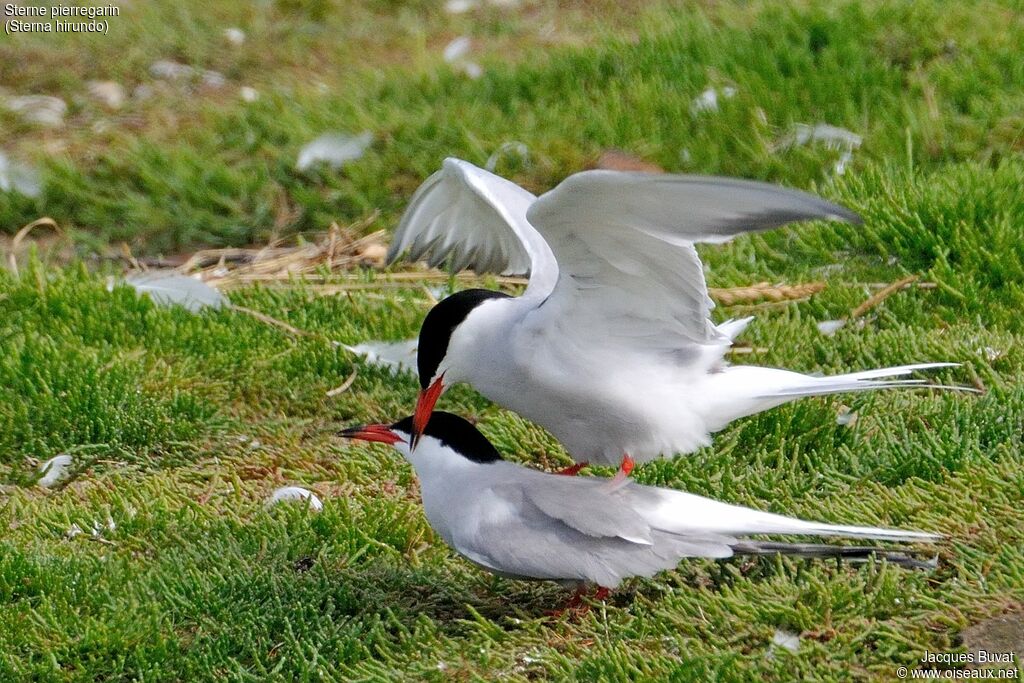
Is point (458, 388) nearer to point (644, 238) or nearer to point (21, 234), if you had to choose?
point (644, 238)

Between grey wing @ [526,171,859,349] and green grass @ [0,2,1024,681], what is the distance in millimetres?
566

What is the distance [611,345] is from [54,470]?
5.70 feet

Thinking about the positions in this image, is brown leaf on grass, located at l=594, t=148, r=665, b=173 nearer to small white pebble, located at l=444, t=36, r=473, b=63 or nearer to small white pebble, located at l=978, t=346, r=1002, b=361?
small white pebble, located at l=444, t=36, r=473, b=63

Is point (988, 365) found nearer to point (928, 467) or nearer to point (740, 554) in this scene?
point (928, 467)

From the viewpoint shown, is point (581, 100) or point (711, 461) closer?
point (711, 461)

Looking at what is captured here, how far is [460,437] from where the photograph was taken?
319 cm

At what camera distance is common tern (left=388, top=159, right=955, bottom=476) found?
283cm

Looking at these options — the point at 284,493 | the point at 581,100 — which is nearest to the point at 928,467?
the point at 284,493

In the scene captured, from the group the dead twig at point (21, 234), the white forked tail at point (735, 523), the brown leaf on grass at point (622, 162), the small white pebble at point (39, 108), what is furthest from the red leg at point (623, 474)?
the small white pebble at point (39, 108)

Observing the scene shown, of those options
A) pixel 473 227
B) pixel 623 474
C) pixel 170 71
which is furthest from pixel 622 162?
pixel 170 71

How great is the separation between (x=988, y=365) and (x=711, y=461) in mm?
912

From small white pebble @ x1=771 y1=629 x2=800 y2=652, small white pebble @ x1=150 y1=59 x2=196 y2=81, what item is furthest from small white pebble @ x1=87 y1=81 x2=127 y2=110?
small white pebble @ x1=771 y1=629 x2=800 y2=652

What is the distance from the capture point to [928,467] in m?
→ 3.27

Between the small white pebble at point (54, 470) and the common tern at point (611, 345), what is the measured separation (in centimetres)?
122
